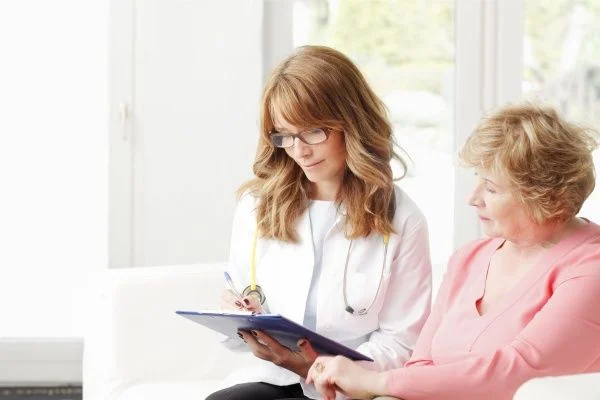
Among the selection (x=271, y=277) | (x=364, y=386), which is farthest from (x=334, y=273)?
(x=364, y=386)

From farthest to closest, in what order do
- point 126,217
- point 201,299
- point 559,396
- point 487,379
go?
point 126,217, point 201,299, point 487,379, point 559,396

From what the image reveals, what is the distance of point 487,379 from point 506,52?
217 centimetres

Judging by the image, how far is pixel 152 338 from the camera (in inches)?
113

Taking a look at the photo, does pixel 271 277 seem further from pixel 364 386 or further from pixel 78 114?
pixel 78 114

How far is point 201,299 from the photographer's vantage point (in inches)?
115

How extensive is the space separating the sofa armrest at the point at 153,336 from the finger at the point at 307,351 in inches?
23.9

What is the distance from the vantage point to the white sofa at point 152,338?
285 centimetres

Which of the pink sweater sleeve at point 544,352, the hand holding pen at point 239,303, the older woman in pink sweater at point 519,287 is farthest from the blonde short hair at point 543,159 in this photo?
the hand holding pen at point 239,303

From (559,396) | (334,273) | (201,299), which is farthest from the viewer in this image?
(201,299)

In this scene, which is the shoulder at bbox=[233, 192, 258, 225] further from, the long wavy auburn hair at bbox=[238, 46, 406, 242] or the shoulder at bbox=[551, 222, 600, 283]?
the shoulder at bbox=[551, 222, 600, 283]

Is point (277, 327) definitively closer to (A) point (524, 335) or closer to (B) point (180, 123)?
(A) point (524, 335)

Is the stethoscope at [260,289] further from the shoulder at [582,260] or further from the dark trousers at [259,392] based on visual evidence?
the shoulder at [582,260]

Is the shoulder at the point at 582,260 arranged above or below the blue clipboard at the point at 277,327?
above

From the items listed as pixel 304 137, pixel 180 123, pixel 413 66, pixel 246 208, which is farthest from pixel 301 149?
pixel 413 66
